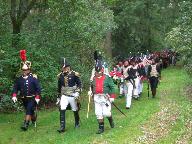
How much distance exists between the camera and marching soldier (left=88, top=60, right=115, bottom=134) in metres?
15.0

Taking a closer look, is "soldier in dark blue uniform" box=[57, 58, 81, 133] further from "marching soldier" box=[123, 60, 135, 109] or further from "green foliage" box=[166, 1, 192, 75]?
"green foliage" box=[166, 1, 192, 75]

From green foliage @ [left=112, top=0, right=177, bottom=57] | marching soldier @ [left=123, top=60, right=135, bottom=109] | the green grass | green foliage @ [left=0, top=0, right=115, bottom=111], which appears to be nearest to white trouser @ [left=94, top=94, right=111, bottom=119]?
the green grass

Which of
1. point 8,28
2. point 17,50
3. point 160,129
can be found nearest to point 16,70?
point 17,50

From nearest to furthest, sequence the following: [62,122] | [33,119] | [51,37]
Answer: [62,122] < [33,119] < [51,37]

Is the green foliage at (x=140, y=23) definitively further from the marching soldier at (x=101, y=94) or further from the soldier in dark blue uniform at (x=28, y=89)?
the marching soldier at (x=101, y=94)

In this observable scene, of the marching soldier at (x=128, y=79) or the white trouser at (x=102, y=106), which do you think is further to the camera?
the marching soldier at (x=128, y=79)

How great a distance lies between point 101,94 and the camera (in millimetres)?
A: 15031

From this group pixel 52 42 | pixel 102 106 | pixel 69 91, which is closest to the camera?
pixel 102 106

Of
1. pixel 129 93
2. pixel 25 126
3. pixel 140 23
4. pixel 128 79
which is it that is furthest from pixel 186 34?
pixel 140 23

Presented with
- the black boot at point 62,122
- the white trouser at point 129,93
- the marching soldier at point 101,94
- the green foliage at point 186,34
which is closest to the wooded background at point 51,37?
the green foliage at point 186,34

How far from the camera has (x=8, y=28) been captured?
2162 cm

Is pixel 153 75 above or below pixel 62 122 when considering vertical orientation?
above

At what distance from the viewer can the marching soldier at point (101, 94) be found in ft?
49.1

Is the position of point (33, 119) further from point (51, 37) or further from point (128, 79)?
point (51, 37)
